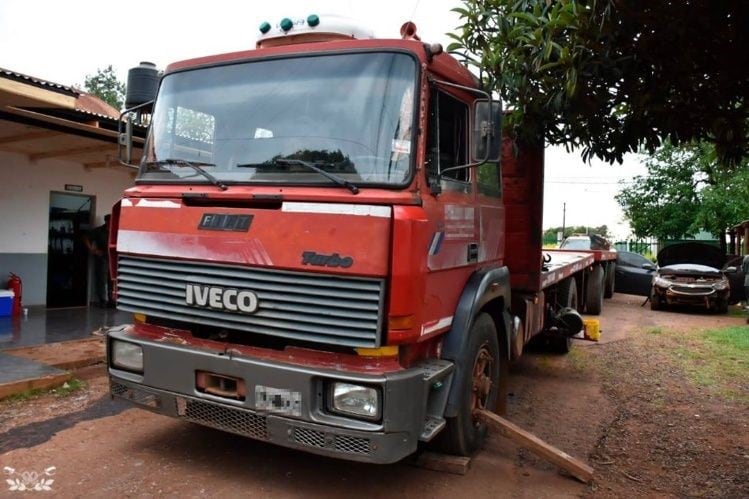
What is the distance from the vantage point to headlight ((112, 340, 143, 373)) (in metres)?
3.64

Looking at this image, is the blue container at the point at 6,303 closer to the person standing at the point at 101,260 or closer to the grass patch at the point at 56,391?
the person standing at the point at 101,260

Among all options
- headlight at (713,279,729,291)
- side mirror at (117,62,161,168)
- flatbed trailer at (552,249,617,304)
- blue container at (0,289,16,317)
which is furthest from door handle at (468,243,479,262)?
headlight at (713,279,729,291)

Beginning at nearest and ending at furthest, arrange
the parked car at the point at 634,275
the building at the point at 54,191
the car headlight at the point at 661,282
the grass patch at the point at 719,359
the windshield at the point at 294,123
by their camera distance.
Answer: the windshield at the point at 294,123 → the grass patch at the point at 719,359 → the building at the point at 54,191 → the car headlight at the point at 661,282 → the parked car at the point at 634,275

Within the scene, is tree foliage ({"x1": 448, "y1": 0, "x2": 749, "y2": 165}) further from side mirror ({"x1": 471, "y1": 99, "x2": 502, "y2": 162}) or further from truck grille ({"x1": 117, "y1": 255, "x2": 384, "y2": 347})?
truck grille ({"x1": 117, "y1": 255, "x2": 384, "y2": 347})

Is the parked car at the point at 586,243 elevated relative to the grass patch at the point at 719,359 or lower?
elevated

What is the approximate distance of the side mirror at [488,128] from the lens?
346cm

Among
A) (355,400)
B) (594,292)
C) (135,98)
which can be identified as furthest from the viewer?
(594,292)

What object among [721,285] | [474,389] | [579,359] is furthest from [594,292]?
[474,389]

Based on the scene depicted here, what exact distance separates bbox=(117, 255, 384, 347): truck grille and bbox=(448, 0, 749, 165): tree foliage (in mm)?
2172

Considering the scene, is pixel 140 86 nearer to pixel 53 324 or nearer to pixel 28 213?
pixel 53 324

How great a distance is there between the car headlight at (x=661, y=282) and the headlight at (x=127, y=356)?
12655 millimetres

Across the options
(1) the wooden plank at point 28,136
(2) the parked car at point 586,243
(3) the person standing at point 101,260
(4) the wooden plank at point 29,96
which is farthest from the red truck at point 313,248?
(2) the parked car at point 586,243

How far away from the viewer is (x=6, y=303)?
8492mm

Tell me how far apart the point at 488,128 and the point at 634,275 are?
14.6 metres
